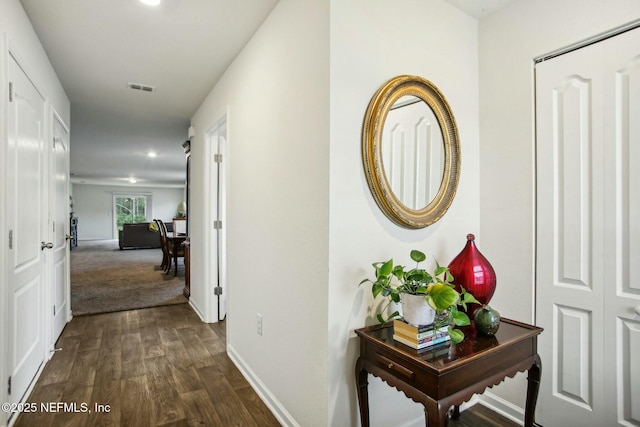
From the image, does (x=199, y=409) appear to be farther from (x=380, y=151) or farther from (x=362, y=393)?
(x=380, y=151)

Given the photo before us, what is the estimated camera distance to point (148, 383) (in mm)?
2279

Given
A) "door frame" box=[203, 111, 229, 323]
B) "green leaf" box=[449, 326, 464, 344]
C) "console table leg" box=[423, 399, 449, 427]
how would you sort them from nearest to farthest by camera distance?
"console table leg" box=[423, 399, 449, 427] → "green leaf" box=[449, 326, 464, 344] → "door frame" box=[203, 111, 229, 323]

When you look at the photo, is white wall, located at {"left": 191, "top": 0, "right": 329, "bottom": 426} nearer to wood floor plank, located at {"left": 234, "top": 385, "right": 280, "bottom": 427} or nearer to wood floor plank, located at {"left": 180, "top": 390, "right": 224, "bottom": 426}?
wood floor plank, located at {"left": 234, "top": 385, "right": 280, "bottom": 427}

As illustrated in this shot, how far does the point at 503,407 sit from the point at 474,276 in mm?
981

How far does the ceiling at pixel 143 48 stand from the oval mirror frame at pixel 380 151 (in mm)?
653

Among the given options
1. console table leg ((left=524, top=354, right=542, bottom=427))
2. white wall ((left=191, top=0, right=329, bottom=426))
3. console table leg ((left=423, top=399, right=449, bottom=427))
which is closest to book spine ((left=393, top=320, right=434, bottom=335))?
console table leg ((left=423, top=399, right=449, bottom=427))

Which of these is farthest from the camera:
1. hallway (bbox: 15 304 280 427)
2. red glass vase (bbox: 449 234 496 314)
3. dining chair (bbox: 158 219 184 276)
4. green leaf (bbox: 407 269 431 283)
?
dining chair (bbox: 158 219 184 276)

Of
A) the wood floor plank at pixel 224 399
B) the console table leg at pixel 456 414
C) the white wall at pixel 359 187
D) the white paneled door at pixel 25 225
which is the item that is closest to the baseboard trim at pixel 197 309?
the wood floor plank at pixel 224 399

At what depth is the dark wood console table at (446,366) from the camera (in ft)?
3.74

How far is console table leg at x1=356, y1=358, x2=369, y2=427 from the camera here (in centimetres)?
142

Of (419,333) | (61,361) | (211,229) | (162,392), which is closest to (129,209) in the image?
(211,229)

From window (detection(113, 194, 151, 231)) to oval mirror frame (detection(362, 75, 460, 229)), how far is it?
14.5 m

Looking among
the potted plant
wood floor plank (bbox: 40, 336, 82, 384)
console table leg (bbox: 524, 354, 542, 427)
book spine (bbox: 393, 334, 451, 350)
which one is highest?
the potted plant

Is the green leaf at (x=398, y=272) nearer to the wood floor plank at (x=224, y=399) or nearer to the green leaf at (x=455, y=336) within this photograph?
the green leaf at (x=455, y=336)
